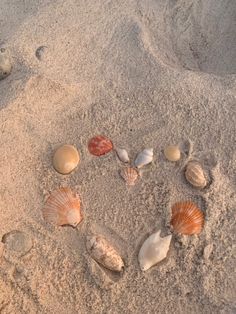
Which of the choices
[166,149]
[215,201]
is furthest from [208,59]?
[215,201]

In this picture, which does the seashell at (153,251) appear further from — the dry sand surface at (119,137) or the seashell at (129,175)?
the seashell at (129,175)

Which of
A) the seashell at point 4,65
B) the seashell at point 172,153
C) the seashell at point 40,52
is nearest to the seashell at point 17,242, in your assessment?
the seashell at point 172,153

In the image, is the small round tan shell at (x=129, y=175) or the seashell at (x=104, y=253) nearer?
the seashell at (x=104, y=253)

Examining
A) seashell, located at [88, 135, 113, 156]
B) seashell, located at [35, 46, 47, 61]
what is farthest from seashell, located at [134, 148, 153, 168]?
seashell, located at [35, 46, 47, 61]

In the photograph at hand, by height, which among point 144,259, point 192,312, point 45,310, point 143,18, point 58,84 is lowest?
point 192,312

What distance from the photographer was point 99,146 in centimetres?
264

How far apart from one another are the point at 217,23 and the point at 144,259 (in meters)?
1.87

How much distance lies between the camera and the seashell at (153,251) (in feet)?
7.71

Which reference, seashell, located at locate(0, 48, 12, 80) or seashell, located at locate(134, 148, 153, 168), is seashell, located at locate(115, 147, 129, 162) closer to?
seashell, located at locate(134, 148, 153, 168)

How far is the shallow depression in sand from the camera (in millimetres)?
3131

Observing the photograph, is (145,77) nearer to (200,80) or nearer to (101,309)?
(200,80)

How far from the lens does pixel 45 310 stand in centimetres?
228

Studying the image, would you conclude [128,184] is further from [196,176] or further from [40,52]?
[40,52]

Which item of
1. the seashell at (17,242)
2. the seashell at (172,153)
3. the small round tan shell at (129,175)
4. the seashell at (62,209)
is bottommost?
the seashell at (172,153)
